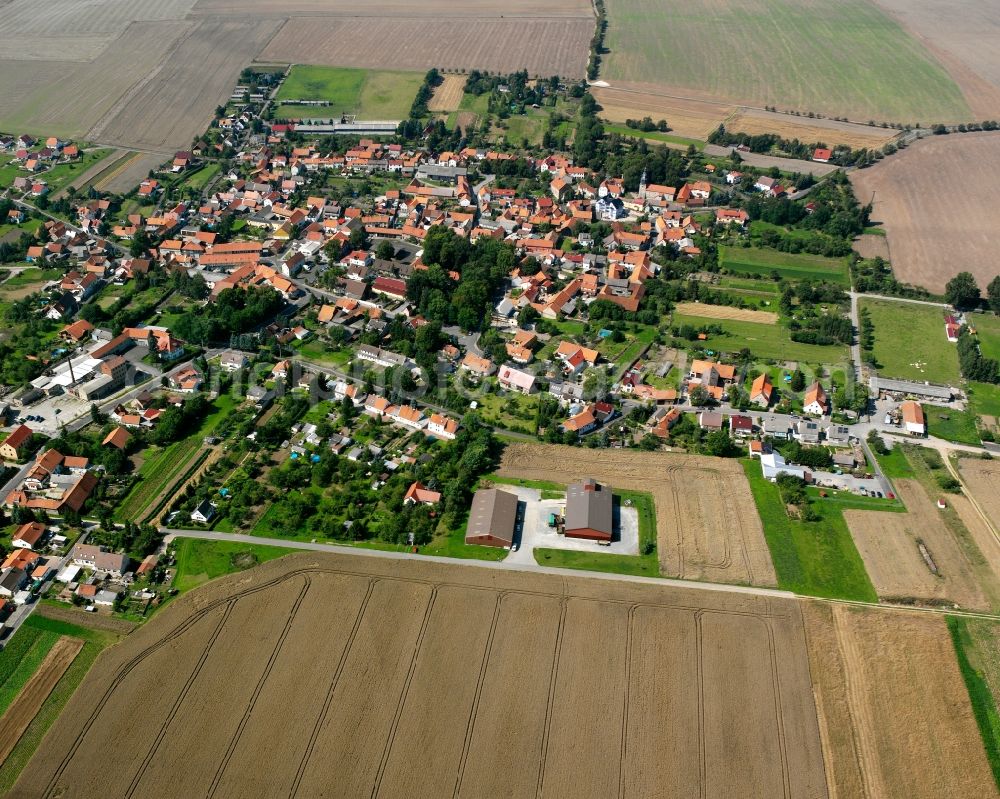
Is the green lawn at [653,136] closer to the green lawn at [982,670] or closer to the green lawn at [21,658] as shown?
the green lawn at [982,670]

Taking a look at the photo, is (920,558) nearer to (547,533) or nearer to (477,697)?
(547,533)

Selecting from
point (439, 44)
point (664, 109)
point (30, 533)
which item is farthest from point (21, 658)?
point (439, 44)

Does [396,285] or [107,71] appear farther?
[107,71]

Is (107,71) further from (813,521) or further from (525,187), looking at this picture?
(813,521)

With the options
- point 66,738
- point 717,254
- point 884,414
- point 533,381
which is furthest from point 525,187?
point 66,738

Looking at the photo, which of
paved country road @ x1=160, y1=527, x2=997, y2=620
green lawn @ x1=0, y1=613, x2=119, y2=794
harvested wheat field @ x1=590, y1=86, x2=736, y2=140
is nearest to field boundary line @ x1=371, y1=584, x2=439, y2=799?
paved country road @ x1=160, y1=527, x2=997, y2=620

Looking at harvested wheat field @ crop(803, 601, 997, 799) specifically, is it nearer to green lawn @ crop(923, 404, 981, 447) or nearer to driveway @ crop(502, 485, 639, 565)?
driveway @ crop(502, 485, 639, 565)

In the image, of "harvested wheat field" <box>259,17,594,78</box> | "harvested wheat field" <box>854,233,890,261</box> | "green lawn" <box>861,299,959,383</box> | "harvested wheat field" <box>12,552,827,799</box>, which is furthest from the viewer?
"harvested wheat field" <box>259,17,594,78</box>
